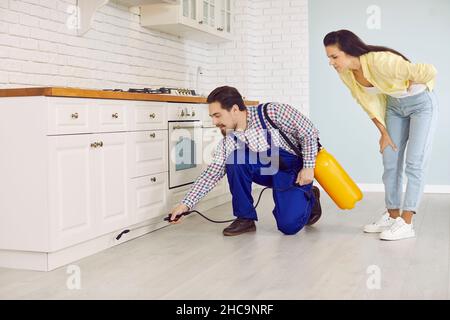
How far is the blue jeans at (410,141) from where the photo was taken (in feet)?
11.0

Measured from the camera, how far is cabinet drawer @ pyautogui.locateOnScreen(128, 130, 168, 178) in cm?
346

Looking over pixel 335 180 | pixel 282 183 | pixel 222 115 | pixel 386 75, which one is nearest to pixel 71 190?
pixel 222 115

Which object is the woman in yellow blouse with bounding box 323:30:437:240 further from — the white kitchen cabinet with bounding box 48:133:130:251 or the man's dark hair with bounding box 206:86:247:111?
the white kitchen cabinet with bounding box 48:133:130:251

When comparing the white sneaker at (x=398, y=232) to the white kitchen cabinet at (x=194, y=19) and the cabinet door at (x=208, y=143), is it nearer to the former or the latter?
the cabinet door at (x=208, y=143)

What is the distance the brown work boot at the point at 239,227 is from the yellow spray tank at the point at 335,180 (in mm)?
479

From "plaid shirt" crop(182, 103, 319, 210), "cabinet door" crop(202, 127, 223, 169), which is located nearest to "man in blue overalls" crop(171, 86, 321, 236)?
"plaid shirt" crop(182, 103, 319, 210)

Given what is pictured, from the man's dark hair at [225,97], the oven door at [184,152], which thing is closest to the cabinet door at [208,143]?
the oven door at [184,152]

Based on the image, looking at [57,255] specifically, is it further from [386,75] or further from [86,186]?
[386,75]

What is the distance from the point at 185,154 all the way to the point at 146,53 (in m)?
1.07

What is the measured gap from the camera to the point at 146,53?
4805 mm

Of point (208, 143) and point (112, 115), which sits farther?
point (208, 143)

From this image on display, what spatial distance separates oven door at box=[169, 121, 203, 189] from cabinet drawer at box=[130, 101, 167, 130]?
0.43ft
